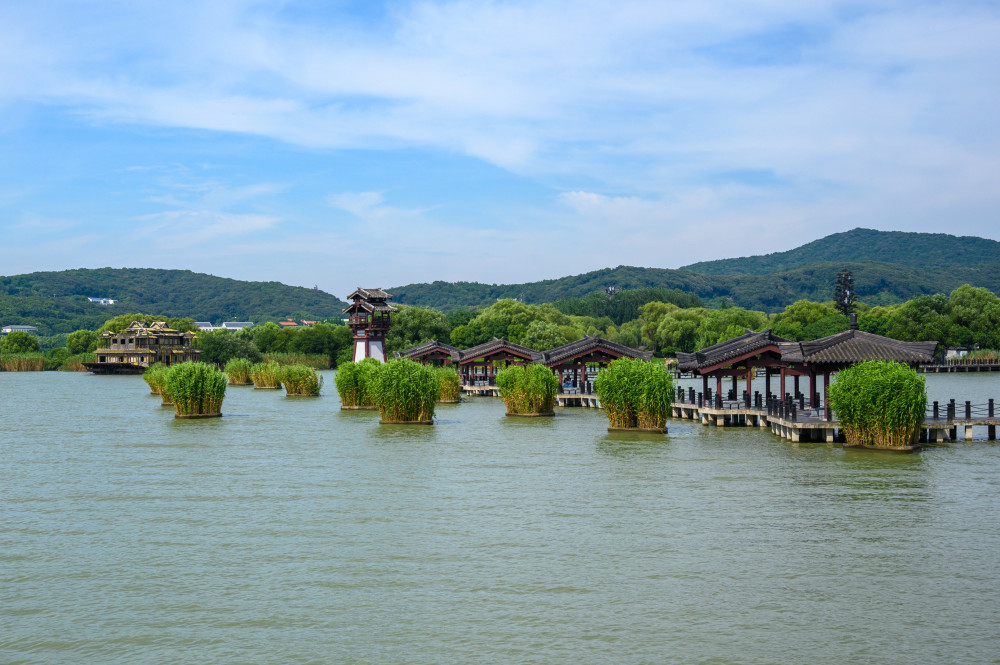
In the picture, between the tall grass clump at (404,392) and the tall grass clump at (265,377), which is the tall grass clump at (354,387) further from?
the tall grass clump at (265,377)

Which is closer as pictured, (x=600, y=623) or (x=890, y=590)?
(x=600, y=623)

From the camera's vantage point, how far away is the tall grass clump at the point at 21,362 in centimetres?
13912

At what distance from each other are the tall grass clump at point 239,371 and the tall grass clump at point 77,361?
62478 mm

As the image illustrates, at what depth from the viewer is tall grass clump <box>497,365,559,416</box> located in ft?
163

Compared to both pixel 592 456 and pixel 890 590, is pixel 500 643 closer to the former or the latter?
pixel 890 590

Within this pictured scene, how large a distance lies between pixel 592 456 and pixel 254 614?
19437 millimetres

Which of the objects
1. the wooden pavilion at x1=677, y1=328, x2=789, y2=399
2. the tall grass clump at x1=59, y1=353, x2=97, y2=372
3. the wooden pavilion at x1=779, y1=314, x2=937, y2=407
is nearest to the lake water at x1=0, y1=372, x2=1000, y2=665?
the wooden pavilion at x1=779, y1=314, x2=937, y2=407

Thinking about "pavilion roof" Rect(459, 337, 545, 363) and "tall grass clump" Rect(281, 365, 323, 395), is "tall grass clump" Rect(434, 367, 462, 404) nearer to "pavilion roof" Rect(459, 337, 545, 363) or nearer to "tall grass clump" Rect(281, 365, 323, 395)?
"pavilion roof" Rect(459, 337, 545, 363)

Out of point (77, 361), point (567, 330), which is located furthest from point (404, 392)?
point (77, 361)

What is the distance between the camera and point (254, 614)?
580 inches

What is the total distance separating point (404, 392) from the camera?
143 feet

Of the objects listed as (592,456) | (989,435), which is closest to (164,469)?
(592,456)

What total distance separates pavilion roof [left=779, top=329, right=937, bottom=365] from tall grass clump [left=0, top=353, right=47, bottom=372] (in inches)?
5243

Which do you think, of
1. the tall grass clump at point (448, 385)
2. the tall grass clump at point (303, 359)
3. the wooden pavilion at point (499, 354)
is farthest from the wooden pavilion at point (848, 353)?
the tall grass clump at point (303, 359)
